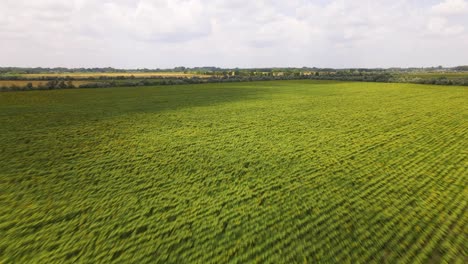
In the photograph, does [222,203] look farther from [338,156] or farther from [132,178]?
[338,156]

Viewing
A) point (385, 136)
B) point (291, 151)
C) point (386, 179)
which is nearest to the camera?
point (386, 179)

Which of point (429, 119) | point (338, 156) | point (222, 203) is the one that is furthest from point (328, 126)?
point (222, 203)

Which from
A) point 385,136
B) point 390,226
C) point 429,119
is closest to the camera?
point 390,226

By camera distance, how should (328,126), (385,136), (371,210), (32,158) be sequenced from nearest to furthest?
1. (371,210)
2. (32,158)
3. (385,136)
4. (328,126)

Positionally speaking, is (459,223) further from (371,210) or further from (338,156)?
(338,156)

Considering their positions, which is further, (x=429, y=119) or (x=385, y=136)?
(x=429, y=119)

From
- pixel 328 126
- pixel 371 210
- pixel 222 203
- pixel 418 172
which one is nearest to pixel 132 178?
pixel 222 203
